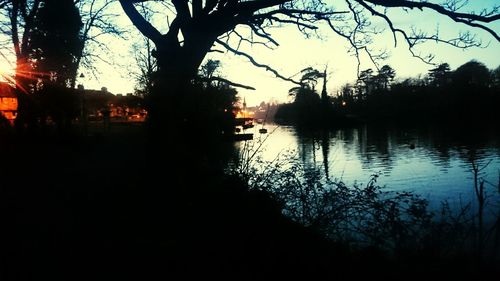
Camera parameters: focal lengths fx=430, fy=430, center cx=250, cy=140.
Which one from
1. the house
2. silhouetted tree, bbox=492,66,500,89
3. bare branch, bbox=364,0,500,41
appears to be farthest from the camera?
silhouetted tree, bbox=492,66,500,89

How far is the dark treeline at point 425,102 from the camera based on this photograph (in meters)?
74.7

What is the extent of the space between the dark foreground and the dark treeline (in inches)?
2552

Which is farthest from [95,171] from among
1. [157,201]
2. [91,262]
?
[91,262]

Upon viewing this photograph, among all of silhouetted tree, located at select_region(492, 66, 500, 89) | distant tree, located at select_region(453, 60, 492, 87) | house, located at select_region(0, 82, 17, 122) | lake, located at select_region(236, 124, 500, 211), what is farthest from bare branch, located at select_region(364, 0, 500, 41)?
silhouetted tree, located at select_region(492, 66, 500, 89)

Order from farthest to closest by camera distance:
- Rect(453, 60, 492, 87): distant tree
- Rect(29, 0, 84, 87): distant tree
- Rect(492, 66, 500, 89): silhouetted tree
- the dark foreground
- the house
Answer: Rect(492, 66, 500, 89): silhouetted tree < Rect(453, 60, 492, 87): distant tree < the house < Rect(29, 0, 84, 87): distant tree < the dark foreground

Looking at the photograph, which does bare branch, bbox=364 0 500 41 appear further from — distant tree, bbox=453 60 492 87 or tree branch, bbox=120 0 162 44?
distant tree, bbox=453 60 492 87

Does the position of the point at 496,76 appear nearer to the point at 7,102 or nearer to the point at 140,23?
the point at 7,102

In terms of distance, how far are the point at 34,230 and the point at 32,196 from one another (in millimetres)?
3185

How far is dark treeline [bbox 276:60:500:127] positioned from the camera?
74688 mm

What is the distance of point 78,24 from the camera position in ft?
82.2

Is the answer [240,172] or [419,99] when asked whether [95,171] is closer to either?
[240,172]

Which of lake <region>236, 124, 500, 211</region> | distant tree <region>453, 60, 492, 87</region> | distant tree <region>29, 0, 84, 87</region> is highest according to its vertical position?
distant tree <region>453, 60, 492, 87</region>

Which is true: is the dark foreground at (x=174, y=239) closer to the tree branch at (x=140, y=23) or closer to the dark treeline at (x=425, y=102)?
the tree branch at (x=140, y=23)

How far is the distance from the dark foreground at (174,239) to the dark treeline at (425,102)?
Result: 2552 inches
